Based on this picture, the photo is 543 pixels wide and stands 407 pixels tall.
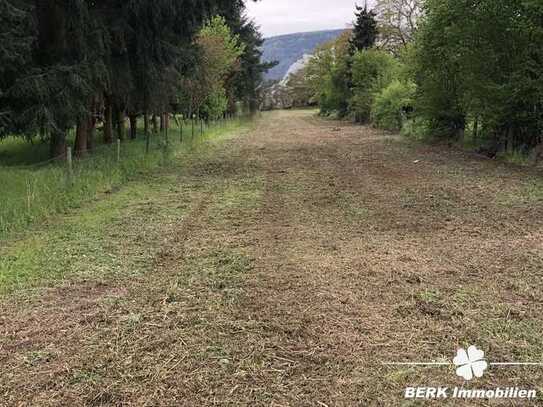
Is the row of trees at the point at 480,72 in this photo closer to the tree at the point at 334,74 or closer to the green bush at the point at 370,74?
the green bush at the point at 370,74

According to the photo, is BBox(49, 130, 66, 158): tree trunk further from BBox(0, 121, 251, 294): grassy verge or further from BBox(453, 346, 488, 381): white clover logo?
BBox(453, 346, 488, 381): white clover logo

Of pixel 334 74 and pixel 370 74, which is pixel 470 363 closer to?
pixel 370 74

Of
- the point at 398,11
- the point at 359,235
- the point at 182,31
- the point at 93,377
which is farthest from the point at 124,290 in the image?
the point at 398,11

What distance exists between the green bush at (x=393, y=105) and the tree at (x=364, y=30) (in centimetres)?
923

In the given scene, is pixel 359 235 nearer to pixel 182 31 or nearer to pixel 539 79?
pixel 539 79

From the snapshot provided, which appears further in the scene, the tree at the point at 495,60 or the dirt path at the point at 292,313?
the tree at the point at 495,60

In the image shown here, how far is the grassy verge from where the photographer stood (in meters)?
5.10

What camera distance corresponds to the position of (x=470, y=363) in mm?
3123

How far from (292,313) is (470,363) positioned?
1.37m

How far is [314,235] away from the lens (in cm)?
Answer: 615

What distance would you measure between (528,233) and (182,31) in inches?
425

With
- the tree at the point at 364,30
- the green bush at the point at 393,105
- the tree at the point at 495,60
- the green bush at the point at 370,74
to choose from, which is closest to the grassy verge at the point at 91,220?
the tree at the point at 495,60

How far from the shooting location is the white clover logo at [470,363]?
9.90 ft

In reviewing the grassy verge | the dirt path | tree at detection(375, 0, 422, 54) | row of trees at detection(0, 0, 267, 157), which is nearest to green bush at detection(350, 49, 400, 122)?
tree at detection(375, 0, 422, 54)
